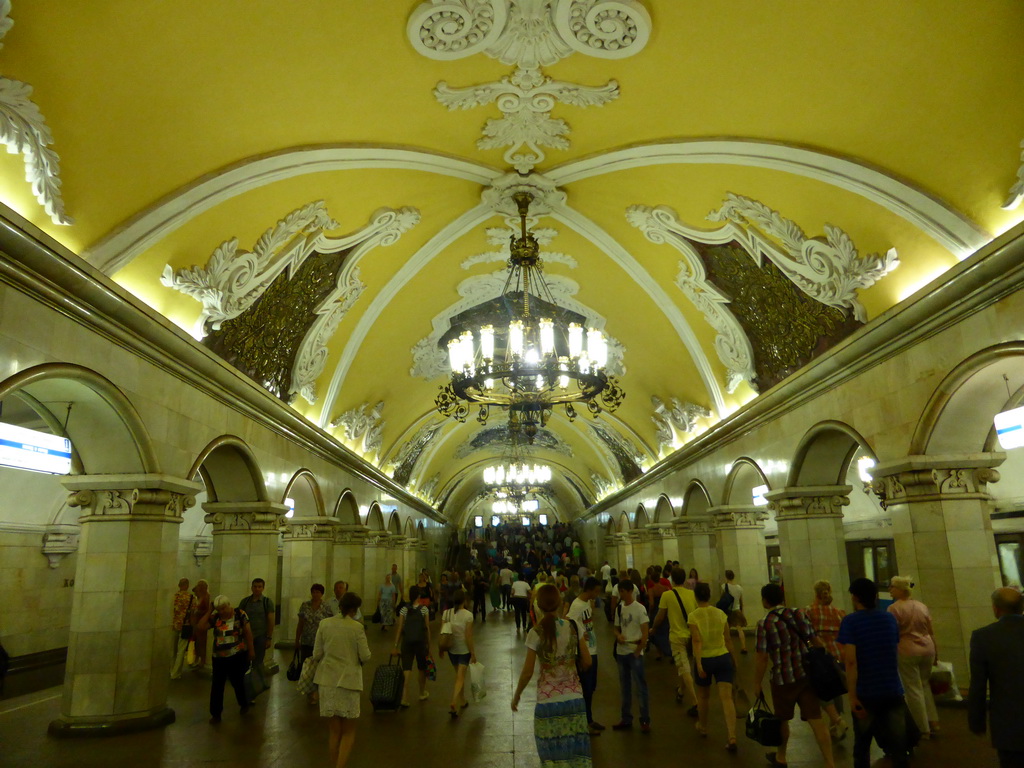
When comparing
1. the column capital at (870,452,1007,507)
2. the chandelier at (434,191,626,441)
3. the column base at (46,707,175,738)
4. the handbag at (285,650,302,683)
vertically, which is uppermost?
the chandelier at (434,191,626,441)

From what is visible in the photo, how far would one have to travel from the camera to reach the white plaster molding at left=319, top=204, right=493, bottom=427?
9852mm

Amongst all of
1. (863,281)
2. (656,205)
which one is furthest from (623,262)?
(863,281)

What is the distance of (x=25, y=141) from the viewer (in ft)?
15.8

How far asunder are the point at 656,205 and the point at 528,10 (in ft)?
11.9

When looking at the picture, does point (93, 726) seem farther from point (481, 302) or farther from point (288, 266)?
point (481, 302)

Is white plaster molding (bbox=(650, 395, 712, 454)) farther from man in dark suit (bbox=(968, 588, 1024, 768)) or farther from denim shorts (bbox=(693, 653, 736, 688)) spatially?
man in dark suit (bbox=(968, 588, 1024, 768))

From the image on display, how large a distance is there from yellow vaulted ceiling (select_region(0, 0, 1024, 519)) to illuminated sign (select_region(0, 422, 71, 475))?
1.90 m

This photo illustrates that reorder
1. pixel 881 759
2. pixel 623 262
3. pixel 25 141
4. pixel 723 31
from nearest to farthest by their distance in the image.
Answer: pixel 25 141 < pixel 881 759 < pixel 723 31 < pixel 623 262

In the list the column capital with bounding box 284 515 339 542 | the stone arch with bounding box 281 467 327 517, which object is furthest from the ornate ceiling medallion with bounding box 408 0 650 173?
the column capital with bounding box 284 515 339 542

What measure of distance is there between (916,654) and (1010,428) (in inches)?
110

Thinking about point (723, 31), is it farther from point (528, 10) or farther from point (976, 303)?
point (976, 303)

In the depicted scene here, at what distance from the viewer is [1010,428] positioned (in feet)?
22.5

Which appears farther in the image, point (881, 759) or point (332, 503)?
point (332, 503)

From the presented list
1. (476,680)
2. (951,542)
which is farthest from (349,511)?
(951,542)
